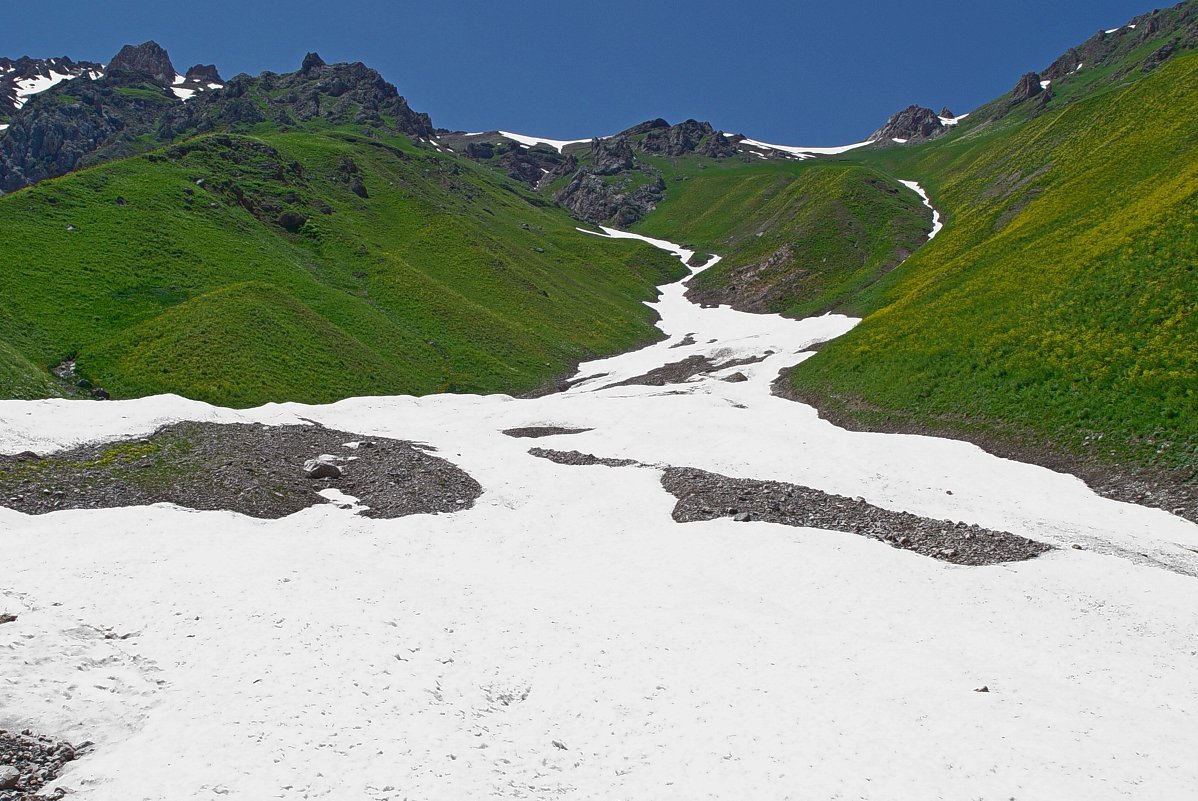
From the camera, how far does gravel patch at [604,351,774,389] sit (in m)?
66.8

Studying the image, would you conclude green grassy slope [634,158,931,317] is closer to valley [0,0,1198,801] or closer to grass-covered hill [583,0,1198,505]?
grass-covered hill [583,0,1198,505]

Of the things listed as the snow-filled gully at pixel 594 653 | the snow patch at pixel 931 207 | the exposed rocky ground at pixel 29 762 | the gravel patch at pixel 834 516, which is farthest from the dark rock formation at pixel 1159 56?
the exposed rocky ground at pixel 29 762

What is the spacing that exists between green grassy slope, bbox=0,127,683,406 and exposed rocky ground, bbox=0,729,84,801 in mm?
35739

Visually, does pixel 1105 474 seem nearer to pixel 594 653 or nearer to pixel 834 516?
pixel 834 516

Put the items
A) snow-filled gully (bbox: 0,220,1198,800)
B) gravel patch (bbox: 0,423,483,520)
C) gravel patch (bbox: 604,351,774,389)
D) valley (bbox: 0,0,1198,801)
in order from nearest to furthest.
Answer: snow-filled gully (bbox: 0,220,1198,800)
valley (bbox: 0,0,1198,801)
gravel patch (bbox: 0,423,483,520)
gravel patch (bbox: 604,351,774,389)

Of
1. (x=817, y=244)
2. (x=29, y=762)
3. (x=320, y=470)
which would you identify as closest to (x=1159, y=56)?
(x=817, y=244)

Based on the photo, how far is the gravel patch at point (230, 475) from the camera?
79.4 ft

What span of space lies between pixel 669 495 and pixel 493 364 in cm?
4455

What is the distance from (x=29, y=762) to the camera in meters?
10.1

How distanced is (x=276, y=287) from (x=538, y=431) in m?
37.5

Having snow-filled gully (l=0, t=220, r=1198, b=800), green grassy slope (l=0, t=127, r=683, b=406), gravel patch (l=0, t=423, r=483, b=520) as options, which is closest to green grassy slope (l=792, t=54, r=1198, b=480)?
snow-filled gully (l=0, t=220, r=1198, b=800)

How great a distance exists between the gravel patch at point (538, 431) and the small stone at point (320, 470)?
15752 millimetres

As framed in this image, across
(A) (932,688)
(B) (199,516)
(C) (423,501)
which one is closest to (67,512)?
(B) (199,516)

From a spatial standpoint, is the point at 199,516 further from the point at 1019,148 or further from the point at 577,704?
the point at 1019,148
